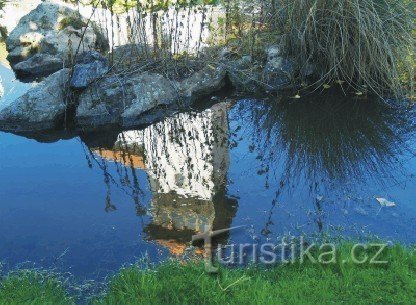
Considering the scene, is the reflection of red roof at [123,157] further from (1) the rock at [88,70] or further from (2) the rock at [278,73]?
(2) the rock at [278,73]

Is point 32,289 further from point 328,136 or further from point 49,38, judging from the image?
point 49,38

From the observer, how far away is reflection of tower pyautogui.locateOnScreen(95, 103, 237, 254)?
421 cm

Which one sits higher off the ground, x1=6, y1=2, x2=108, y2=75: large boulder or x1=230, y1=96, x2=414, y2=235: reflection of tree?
x1=6, y1=2, x2=108, y2=75: large boulder

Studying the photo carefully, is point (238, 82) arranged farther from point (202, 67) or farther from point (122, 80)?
point (122, 80)

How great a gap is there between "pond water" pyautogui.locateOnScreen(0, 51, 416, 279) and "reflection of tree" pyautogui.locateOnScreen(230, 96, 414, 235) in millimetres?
13

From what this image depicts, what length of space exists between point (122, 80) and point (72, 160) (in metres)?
1.56

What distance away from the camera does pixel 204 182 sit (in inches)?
194

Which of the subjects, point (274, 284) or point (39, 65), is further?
point (39, 65)

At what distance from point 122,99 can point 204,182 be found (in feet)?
6.57

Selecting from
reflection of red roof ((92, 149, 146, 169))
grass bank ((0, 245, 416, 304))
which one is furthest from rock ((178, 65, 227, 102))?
grass bank ((0, 245, 416, 304))

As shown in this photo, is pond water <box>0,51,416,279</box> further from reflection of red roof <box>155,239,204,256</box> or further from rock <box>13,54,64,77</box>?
rock <box>13,54,64,77</box>

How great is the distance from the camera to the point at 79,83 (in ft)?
20.8

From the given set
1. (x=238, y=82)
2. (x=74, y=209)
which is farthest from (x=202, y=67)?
(x=74, y=209)

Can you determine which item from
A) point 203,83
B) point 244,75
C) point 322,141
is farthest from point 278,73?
point 322,141
